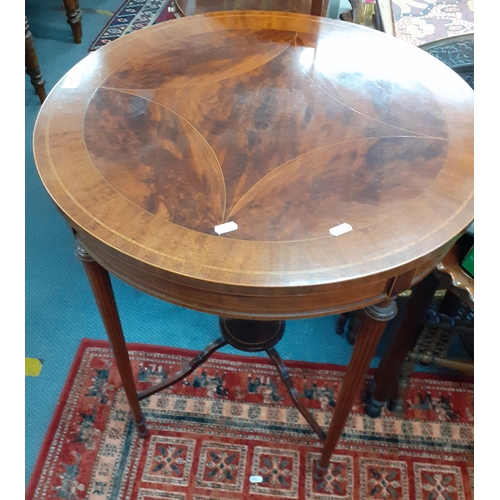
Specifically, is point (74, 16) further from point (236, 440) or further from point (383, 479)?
point (383, 479)

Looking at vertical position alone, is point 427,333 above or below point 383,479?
above

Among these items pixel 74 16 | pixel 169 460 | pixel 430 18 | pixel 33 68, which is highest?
pixel 74 16

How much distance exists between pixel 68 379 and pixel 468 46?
106cm

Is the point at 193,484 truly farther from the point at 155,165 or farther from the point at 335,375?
the point at 155,165

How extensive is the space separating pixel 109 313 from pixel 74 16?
5.20 ft

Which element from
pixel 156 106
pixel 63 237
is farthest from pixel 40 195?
pixel 156 106

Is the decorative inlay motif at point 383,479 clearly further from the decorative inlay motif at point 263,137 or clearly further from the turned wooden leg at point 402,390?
the decorative inlay motif at point 263,137

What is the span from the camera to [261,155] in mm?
582

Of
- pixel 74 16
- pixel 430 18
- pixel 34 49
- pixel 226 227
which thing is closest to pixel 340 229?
pixel 226 227

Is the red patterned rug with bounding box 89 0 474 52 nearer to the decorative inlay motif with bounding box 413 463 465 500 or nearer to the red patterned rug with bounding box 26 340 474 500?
the red patterned rug with bounding box 26 340 474 500

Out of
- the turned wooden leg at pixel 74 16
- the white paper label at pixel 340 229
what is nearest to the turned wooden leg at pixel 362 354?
the white paper label at pixel 340 229

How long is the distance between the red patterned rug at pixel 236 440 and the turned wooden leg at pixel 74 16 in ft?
4.51

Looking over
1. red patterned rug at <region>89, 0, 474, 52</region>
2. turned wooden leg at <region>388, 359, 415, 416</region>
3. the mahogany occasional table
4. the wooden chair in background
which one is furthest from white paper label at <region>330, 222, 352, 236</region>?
red patterned rug at <region>89, 0, 474, 52</region>

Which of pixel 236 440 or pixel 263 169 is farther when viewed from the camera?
pixel 236 440
